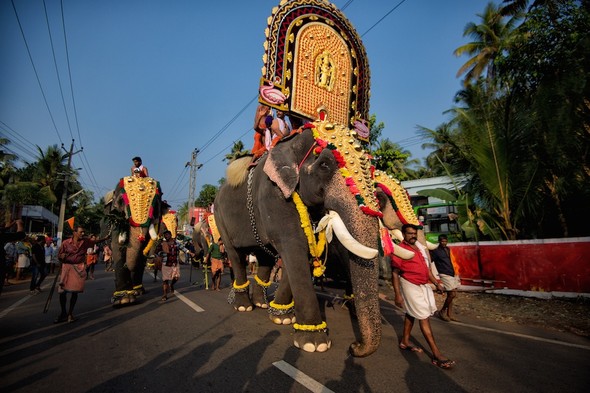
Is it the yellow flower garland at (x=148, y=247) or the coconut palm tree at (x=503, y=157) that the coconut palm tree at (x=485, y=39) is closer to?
the coconut palm tree at (x=503, y=157)

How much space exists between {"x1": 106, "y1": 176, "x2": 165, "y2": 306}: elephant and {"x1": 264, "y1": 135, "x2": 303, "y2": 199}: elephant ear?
3.23 m

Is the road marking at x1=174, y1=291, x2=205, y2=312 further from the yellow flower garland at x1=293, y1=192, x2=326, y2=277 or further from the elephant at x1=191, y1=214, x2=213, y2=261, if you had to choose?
the elephant at x1=191, y1=214, x2=213, y2=261

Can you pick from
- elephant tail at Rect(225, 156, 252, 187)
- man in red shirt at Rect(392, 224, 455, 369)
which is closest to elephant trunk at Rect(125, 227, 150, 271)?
elephant tail at Rect(225, 156, 252, 187)

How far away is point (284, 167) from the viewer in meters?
4.11

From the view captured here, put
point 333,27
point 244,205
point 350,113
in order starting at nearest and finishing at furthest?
1. point 244,205
2. point 333,27
3. point 350,113

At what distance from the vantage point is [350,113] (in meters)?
6.84

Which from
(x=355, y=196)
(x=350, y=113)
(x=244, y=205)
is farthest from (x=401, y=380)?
(x=350, y=113)

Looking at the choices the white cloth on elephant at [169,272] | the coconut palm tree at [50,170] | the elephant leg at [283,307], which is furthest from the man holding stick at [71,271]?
the coconut palm tree at [50,170]

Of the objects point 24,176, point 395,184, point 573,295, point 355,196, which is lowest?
point 573,295

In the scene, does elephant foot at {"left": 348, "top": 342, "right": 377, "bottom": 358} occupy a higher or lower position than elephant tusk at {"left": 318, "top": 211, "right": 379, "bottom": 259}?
lower

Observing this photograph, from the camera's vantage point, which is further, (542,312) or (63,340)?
(542,312)

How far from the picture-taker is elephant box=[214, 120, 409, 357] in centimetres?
328

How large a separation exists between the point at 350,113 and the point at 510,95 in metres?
5.74

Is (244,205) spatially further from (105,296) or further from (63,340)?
(105,296)
